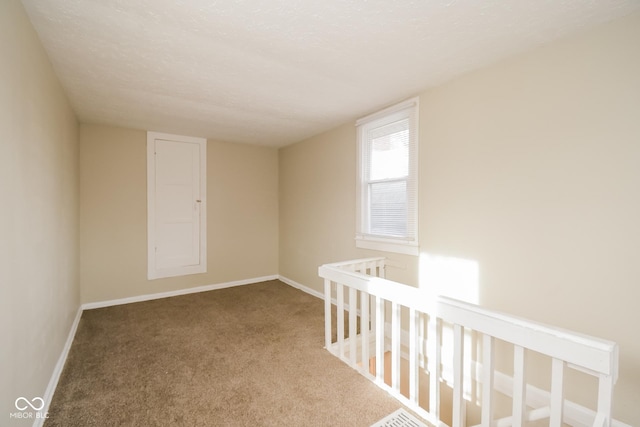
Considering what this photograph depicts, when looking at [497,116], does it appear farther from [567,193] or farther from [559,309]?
[559,309]

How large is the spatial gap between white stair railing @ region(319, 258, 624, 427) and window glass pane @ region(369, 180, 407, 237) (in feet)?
1.59

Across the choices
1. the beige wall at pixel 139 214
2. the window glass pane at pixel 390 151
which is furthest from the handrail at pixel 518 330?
the beige wall at pixel 139 214

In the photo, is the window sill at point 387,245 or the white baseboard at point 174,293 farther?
the white baseboard at point 174,293

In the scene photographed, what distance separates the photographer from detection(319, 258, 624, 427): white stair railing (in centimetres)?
108

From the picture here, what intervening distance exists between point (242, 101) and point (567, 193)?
8.86ft

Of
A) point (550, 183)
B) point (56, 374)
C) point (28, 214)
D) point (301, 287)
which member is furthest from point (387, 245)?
point (56, 374)

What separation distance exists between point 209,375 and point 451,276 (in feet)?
6.77

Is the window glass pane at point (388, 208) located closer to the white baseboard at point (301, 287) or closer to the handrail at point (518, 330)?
the handrail at point (518, 330)

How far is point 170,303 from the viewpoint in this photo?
373cm

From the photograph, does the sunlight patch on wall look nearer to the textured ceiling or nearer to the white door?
the textured ceiling

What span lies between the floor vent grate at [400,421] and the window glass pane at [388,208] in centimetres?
156

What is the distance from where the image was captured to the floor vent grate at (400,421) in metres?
1.59

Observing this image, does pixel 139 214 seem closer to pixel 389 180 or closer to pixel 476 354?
pixel 389 180

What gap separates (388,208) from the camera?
9.95 ft
